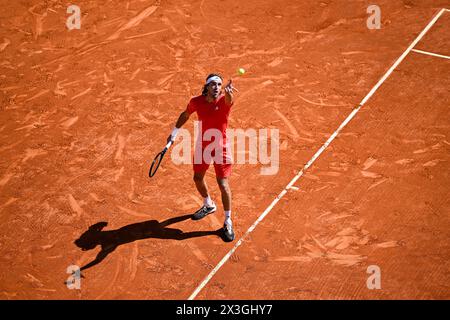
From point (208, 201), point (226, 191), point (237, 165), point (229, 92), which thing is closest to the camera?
point (229, 92)

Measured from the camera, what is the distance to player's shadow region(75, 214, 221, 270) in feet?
28.4

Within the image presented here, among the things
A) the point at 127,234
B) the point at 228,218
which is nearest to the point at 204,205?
the point at 228,218

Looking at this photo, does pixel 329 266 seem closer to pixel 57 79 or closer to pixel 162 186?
pixel 162 186

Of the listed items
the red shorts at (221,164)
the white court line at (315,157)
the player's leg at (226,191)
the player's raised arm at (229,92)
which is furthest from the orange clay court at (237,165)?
the player's raised arm at (229,92)

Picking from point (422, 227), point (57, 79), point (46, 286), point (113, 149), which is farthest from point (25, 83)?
point (422, 227)

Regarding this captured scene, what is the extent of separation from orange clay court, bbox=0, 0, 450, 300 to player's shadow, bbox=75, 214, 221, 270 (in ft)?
0.15

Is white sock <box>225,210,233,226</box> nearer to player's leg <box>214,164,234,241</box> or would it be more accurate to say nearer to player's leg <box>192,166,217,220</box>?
player's leg <box>214,164,234,241</box>

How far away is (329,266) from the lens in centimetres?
811

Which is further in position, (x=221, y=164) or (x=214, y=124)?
(x=221, y=164)

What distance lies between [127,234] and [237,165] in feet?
7.66

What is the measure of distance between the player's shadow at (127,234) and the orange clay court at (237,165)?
0.05 m

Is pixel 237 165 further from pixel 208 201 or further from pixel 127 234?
pixel 127 234

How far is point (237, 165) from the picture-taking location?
9.94 m

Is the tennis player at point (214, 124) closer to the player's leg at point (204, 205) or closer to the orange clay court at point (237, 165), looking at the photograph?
the player's leg at point (204, 205)
